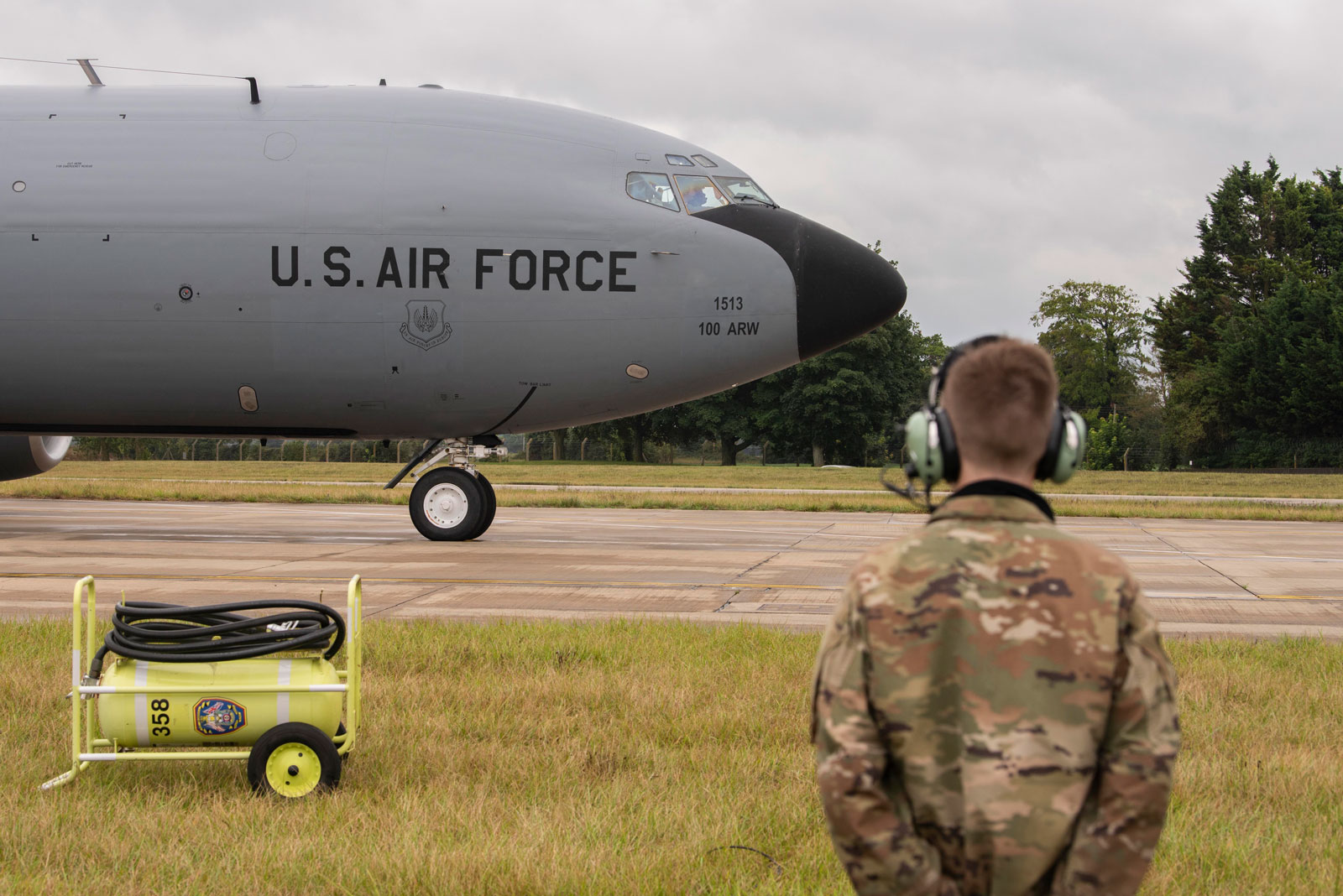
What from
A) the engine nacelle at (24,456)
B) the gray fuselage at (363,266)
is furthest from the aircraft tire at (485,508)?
the engine nacelle at (24,456)

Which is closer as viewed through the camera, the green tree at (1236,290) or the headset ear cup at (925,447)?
the headset ear cup at (925,447)

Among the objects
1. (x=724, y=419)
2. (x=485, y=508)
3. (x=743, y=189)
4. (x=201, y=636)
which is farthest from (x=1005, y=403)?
(x=724, y=419)

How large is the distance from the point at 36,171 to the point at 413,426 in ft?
17.8

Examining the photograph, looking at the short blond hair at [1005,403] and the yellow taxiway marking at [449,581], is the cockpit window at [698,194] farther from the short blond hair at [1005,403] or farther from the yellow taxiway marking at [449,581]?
the short blond hair at [1005,403]

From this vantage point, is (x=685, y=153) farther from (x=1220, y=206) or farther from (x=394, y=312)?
(x=1220, y=206)

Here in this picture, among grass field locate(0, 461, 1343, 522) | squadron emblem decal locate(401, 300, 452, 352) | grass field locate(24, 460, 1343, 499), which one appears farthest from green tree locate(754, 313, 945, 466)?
squadron emblem decal locate(401, 300, 452, 352)

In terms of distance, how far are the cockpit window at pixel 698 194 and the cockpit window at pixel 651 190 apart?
14 centimetres

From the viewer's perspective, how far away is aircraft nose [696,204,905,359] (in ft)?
48.6

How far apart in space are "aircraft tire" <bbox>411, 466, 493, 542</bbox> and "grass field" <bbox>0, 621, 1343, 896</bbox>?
27.7ft

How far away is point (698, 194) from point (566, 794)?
1101cm

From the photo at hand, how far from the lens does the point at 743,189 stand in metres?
15.6

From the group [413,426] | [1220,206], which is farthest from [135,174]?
Answer: [1220,206]

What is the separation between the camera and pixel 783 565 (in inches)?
558

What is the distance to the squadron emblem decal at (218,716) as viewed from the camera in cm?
535
